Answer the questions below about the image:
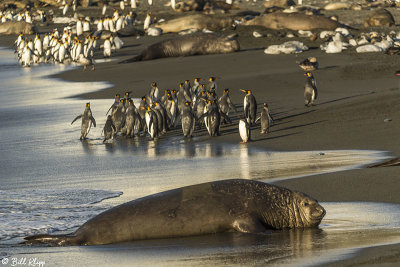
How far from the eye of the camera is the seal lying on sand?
7.13m

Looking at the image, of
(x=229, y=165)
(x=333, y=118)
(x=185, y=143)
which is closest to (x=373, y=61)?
(x=333, y=118)

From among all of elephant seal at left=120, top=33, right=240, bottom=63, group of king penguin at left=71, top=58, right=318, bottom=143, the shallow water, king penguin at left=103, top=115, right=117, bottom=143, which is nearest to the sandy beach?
group of king penguin at left=71, top=58, right=318, bottom=143

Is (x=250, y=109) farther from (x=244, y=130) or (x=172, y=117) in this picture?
(x=244, y=130)

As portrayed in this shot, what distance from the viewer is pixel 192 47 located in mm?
28156

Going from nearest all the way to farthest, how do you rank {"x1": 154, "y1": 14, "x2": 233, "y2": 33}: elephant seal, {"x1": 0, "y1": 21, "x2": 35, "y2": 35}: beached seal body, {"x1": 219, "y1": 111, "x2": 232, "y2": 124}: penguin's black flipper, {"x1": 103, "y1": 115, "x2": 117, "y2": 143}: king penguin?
1. {"x1": 103, "y1": 115, "x2": 117, "y2": 143}: king penguin
2. {"x1": 219, "y1": 111, "x2": 232, "y2": 124}: penguin's black flipper
3. {"x1": 154, "y1": 14, "x2": 233, "y2": 33}: elephant seal
4. {"x1": 0, "y1": 21, "x2": 35, "y2": 35}: beached seal body

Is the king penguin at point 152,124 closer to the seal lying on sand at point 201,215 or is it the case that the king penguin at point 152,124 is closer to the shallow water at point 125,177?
the shallow water at point 125,177

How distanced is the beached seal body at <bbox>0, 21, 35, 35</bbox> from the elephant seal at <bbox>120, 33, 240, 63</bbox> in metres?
15.5

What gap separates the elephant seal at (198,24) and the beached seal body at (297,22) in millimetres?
2320

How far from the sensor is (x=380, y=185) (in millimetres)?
8258

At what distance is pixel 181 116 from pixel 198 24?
20326 millimetres

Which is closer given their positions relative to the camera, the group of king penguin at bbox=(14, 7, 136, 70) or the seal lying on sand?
the seal lying on sand

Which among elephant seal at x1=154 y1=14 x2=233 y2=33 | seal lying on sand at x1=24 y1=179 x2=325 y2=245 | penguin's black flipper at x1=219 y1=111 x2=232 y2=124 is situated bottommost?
elephant seal at x1=154 y1=14 x2=233 y2=33

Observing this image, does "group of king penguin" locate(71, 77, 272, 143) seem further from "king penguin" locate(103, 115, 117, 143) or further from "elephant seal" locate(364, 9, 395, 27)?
"elephant seal" locate(364, 9, 395, 27)

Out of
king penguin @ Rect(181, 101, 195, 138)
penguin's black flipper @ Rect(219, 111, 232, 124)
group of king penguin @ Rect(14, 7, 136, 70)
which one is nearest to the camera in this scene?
king penguin @ Rect(181, 101, 195, 138)
